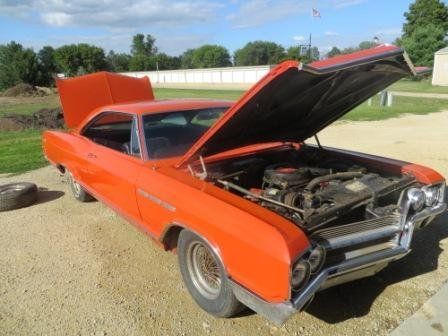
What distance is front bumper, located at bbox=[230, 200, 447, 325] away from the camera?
7.44ft

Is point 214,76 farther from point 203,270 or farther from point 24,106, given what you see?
point 203,270

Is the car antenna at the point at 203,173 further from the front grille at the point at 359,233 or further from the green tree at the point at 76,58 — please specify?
the green tree at the point at 76,58

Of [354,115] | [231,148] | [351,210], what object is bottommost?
[354,115]

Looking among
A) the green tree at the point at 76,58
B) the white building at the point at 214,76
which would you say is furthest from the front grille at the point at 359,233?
the green tree at the point at 76,58

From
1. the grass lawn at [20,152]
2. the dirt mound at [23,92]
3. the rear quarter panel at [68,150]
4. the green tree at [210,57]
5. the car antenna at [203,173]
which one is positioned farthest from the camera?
the green tree at [210,57]

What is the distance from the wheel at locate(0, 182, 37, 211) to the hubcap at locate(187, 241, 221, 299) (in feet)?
11.1

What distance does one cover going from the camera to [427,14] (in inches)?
2092

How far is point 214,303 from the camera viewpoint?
290 centimetres

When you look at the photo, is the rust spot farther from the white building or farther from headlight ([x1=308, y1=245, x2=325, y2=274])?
the white building

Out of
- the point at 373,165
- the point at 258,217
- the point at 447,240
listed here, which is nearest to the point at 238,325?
the point at 258,217

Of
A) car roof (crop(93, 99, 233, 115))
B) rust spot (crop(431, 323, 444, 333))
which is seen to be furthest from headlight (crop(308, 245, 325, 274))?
car roof (crop(93, 99, 233, 115))

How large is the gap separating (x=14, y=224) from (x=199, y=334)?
322 cm

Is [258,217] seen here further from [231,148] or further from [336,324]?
[231,148]

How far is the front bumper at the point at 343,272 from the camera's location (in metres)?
2.27
